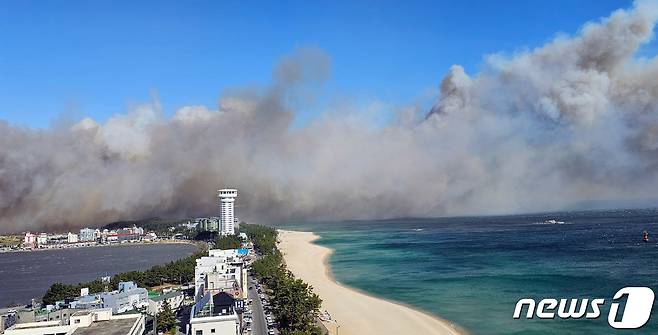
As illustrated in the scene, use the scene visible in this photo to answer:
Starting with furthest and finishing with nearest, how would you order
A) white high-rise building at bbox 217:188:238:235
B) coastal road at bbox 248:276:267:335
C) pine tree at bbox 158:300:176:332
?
white high-rise building at bbox 217:188:238:235 → pine tree at bbox 158:300:176:332 → coastal road at bbox 248:276:267:335

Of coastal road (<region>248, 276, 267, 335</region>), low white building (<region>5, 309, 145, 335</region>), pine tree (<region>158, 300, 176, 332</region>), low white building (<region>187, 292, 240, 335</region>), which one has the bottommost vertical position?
coastal road (<region>248, 276, 267, 335</region>)

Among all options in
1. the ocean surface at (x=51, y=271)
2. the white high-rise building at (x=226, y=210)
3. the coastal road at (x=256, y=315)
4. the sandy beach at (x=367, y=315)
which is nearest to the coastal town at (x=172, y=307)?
the coastal road at (x=256, y=315)

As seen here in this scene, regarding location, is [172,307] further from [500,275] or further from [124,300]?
[500,275]

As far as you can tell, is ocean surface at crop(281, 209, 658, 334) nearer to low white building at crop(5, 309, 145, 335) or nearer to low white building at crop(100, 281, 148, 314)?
low white building at crop(100, 281, 148, 314)

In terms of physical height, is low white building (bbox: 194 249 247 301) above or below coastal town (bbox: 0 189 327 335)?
above

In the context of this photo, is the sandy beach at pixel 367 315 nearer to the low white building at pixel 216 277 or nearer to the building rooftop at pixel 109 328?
the low white building at pixel 216 277

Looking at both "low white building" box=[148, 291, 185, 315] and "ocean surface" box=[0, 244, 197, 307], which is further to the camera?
"ocean surface" box=[0, 244, 197, 307]

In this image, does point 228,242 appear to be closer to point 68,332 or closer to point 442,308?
point 442,308

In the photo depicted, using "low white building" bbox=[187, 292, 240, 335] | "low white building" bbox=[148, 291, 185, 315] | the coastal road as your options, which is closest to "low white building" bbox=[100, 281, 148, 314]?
"low white building" bbox=[148, 291, 185, 315]
